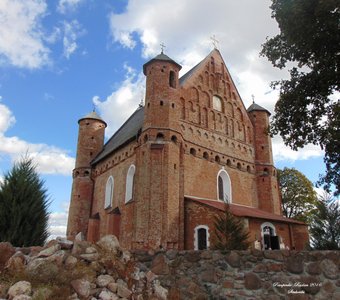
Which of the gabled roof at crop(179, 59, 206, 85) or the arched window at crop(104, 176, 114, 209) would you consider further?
the arched window at crop(104, 176, 114, 209)

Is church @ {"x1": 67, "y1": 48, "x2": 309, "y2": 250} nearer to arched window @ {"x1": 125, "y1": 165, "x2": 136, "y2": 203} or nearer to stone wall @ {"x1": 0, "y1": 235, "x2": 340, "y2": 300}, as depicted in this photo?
arched window @ {"x1": 125, "y1": 165, "x2": 136, "y2": 203}

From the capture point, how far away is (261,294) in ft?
21.7

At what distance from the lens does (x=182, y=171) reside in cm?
2291

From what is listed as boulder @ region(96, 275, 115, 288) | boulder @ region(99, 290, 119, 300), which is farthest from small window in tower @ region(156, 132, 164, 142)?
boulder @ region(99, 290, 119, 300)

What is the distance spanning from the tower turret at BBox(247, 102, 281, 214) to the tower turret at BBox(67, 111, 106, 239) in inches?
577

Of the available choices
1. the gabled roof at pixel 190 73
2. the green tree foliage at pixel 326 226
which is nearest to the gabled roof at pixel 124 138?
the gabled roof at pixel 190 73

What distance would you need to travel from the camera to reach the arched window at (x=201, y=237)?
68.4 ft

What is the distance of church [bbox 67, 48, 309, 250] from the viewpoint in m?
21.0

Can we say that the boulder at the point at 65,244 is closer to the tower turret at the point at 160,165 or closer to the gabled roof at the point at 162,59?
the tower turret at the point at 160,165

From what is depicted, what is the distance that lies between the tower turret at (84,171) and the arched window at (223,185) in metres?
12.2

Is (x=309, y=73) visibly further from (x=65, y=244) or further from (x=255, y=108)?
(x=255, y=108)

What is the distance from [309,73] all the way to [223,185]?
13560 millimetres

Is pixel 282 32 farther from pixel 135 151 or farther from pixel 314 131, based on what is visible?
pixel 135 151

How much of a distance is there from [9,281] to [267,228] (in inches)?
716
